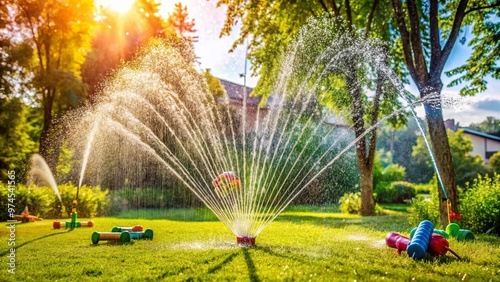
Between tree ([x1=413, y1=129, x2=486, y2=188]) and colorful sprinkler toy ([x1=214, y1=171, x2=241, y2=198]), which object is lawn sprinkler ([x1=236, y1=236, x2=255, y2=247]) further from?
tree ([x1=413, y1=129, x2=486, y2=188])

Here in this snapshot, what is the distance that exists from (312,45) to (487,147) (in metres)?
42.8

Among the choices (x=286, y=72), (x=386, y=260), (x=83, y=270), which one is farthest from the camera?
(x=286, y=72)

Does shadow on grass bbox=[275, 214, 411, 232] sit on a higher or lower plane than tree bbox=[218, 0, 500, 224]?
lower

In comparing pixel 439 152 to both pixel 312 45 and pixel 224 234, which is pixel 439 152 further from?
pixel 312 45

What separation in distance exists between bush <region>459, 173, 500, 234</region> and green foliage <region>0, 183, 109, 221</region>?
13.6 m

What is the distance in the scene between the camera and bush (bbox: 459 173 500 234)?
32.3 feet

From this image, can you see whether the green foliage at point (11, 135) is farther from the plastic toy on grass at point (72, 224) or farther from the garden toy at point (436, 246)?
the garden toy at point (436, 246)

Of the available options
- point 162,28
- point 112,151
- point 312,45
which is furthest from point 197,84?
point 162,28

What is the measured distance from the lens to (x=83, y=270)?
561cm

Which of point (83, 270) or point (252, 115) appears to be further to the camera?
point (252, 115)

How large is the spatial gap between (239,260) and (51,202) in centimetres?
1182

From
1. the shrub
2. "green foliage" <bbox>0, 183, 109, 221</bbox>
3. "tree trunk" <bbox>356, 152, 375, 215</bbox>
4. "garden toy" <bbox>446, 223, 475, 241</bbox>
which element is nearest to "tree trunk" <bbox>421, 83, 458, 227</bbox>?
"garden toy" <bbox>446, 223, 475, 241</bbox>

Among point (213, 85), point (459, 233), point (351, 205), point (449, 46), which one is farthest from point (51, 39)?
point (459, 233)

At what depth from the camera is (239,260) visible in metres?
6.09
